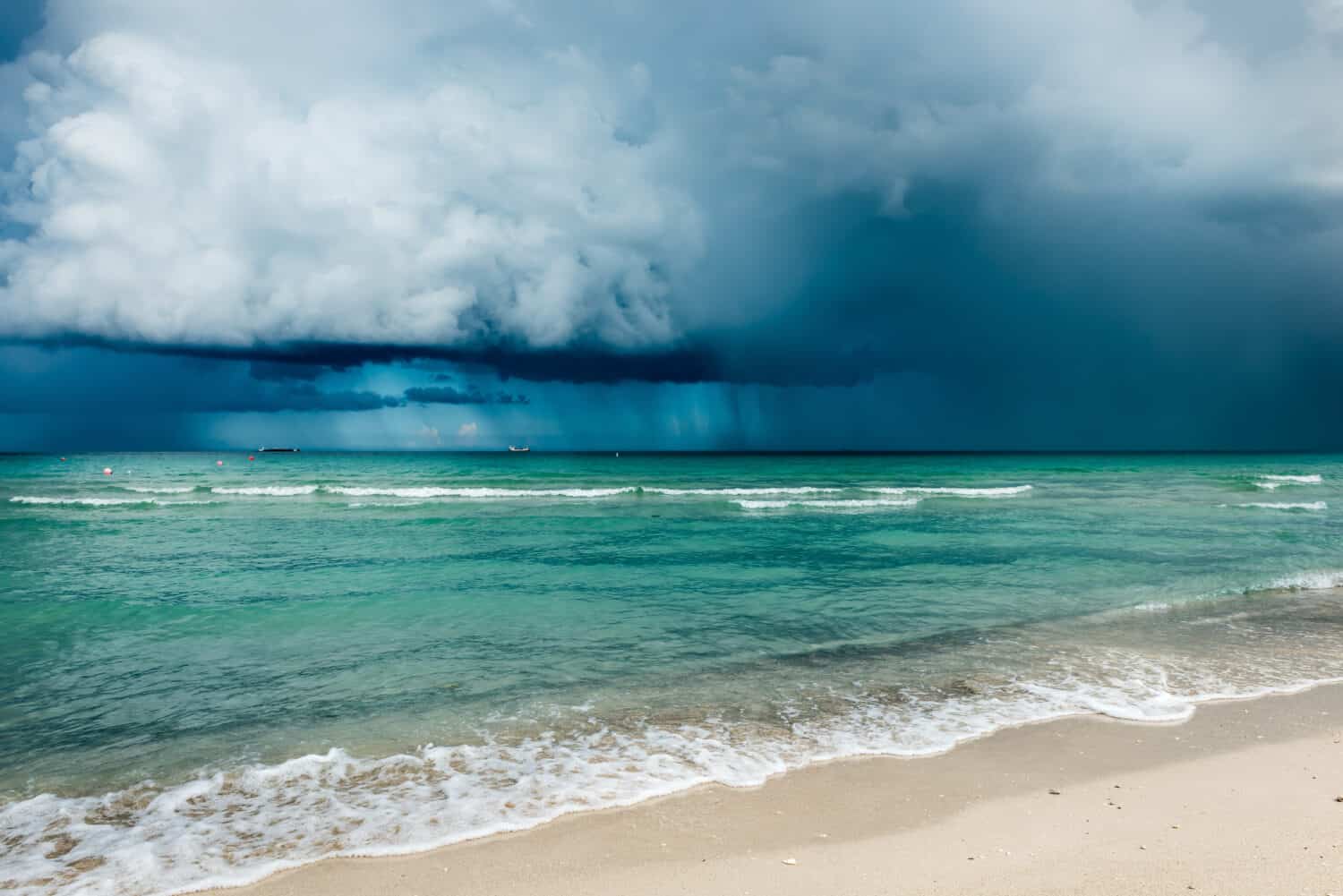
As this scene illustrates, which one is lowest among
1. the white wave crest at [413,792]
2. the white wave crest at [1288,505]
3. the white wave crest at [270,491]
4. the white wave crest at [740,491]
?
the white wave crest at [270,491]

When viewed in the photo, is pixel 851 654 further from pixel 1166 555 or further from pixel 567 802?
pixel 1166 555

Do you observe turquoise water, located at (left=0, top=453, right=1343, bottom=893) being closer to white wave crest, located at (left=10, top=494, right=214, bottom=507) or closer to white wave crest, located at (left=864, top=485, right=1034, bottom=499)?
white wave crest, located at (left=10, top=494, right=214, bottom=507)

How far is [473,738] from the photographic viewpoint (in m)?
7.17

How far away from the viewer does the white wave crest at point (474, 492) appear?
43031 mm

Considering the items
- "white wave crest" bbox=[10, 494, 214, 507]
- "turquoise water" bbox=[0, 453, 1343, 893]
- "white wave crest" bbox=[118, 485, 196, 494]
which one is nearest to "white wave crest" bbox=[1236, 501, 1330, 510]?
"turquoise water" bbox=[0, 453, 1343, 893]

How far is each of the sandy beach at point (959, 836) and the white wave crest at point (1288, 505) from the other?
36.6 metres

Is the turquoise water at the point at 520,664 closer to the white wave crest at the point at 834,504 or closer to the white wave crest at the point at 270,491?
the white wave crest at the point at 834,504

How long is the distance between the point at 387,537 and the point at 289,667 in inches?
596

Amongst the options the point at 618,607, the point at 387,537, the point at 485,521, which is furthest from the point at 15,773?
the point at 485,521

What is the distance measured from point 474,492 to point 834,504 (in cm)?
2281

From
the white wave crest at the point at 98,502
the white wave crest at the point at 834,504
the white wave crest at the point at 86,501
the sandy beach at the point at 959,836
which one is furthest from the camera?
the white wave crest at the point at 86,501

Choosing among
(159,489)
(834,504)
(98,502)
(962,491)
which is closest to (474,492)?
(98,502)

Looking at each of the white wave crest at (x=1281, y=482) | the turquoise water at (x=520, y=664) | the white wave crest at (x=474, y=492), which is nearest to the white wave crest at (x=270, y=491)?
the white wave crest at (x=474, y=492)

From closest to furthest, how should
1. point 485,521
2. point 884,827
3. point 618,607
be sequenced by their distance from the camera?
point 884,827 → point 618,607 → point 485,521
